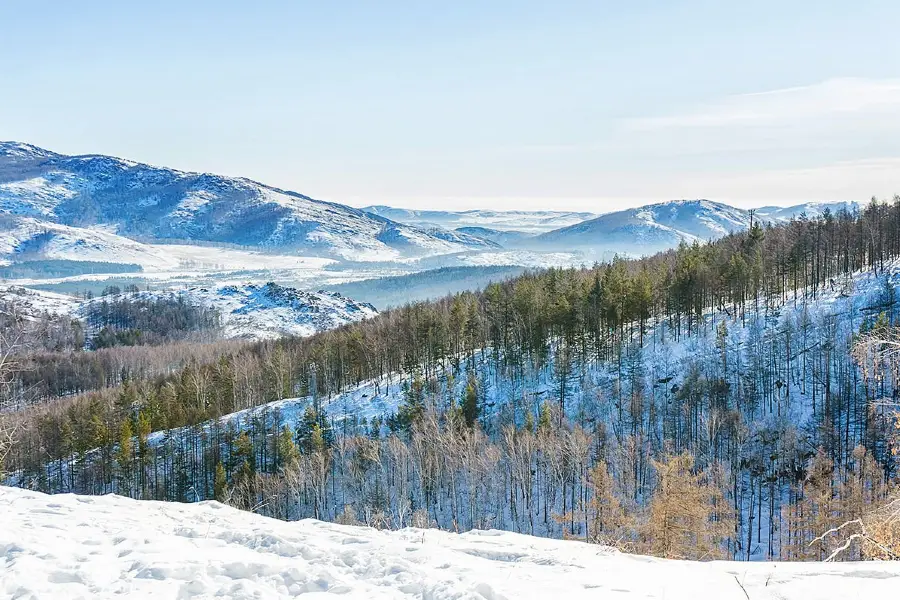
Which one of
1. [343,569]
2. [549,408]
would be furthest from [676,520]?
[549,408]

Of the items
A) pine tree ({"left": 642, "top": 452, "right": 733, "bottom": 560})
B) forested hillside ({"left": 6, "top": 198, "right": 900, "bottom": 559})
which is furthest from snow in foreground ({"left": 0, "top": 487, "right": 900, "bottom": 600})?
forested hillside ({"left": 6, "top": 198, "right": 900, "bottom": 559})

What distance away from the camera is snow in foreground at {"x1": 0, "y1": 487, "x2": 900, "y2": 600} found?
934cm

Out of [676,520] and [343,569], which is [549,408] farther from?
[343,569]

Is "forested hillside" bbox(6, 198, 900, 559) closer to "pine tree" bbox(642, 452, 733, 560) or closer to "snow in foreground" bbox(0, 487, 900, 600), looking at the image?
"pine tree" bbox(642, 452, 733, 560)

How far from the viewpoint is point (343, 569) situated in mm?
10719

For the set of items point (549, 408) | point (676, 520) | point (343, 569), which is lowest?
point (549, 408)

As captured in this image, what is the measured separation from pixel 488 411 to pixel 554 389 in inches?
402

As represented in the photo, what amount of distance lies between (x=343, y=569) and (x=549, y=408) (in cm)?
6380

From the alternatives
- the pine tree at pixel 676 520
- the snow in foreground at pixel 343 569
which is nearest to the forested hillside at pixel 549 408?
the pine tree at pixel 676 520

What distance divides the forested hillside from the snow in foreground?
131 feet

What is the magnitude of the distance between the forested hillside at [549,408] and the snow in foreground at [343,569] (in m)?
40.0

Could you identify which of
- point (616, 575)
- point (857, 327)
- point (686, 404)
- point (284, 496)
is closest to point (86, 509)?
point (616, 575)

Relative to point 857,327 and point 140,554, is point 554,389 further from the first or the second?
point 140,554

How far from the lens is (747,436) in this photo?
2756 inches
